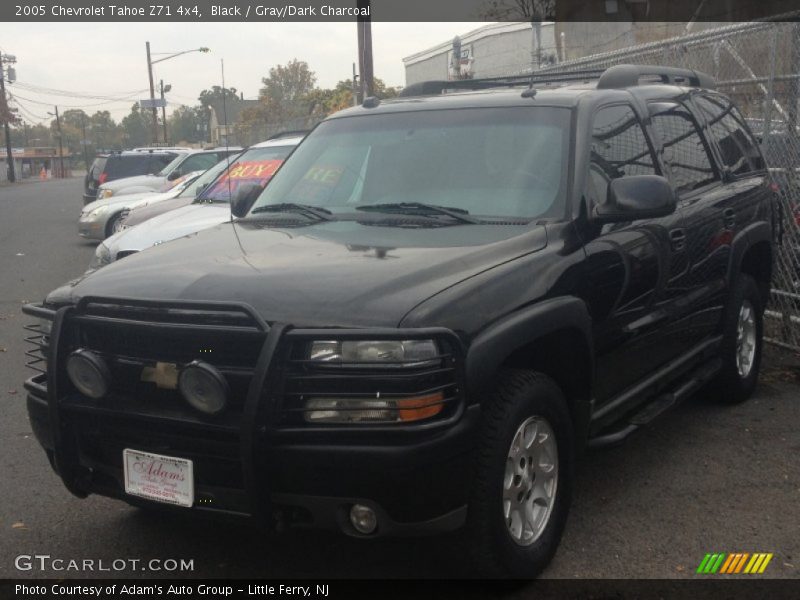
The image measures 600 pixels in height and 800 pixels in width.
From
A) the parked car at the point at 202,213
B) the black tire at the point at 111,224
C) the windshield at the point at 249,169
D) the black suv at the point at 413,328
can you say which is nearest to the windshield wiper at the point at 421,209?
the black suv at the point at 413,328

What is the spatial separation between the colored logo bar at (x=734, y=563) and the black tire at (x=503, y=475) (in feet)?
2.02

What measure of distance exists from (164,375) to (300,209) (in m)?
1.56

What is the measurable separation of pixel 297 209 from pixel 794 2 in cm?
1503

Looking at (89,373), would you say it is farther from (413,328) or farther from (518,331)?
(518,331)

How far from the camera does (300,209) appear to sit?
468 centimetres

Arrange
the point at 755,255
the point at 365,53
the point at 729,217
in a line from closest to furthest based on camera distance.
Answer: the point at 729,217, the point at 755,255, the point at 365,53

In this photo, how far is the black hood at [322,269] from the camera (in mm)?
3221

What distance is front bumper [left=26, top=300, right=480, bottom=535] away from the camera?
10.1 feet

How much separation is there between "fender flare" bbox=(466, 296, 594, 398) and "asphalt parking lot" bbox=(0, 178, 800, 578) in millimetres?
820

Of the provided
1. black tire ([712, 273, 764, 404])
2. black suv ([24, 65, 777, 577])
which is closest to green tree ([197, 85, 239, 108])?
black suv ([24, 65, 777, 577])

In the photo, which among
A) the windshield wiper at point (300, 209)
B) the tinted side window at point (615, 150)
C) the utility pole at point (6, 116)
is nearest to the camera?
the tinted side window at point (615, 150)

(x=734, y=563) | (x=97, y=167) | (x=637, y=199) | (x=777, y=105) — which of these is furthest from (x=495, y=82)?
(x=97, y=167)

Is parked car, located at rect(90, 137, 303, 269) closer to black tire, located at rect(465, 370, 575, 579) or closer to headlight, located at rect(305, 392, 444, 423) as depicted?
black tire, located at rect(465, 370, 575, 579)

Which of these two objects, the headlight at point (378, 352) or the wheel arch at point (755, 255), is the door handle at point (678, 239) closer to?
the wheel arch at point (755, 255)
